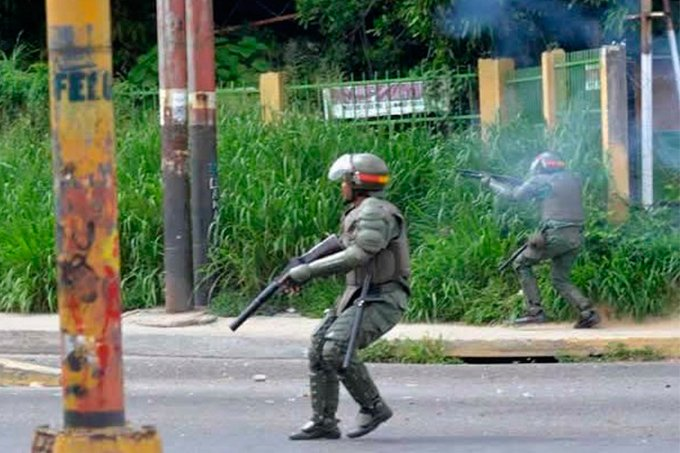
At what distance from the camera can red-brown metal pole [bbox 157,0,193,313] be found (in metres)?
14.1

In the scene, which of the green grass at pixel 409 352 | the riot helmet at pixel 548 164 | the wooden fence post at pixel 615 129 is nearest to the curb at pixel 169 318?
the green grass at pixel 409 352

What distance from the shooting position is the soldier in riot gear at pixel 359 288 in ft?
28.6

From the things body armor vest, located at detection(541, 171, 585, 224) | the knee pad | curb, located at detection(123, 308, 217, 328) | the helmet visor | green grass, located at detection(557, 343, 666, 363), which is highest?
the helmet visor

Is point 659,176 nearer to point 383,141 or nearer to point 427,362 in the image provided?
point 383,141

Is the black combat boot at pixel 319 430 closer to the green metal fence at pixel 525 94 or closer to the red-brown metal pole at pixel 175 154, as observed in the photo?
the red-brown metal pole at pixel 175 154

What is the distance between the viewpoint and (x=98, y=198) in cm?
496

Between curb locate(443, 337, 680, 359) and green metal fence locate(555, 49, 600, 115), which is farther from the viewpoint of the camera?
green metal fence locate(555, 49, 600, 115)

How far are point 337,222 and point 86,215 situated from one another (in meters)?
10.2

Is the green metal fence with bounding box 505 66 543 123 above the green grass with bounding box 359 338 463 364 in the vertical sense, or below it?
above

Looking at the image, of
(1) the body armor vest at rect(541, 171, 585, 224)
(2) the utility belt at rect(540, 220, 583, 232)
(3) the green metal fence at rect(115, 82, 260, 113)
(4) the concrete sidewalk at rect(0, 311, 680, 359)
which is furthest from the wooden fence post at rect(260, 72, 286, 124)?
(2) the utility belt at rect(540, 220, 583, 232)

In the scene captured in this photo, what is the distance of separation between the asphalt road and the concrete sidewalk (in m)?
0.35

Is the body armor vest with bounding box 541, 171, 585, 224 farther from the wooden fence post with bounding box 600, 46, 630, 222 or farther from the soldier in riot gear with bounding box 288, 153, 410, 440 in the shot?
the soldier in riot gear with bounding box 288, 153, 410, 440

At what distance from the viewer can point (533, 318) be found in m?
13.6

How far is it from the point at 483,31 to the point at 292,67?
2.87 meters
